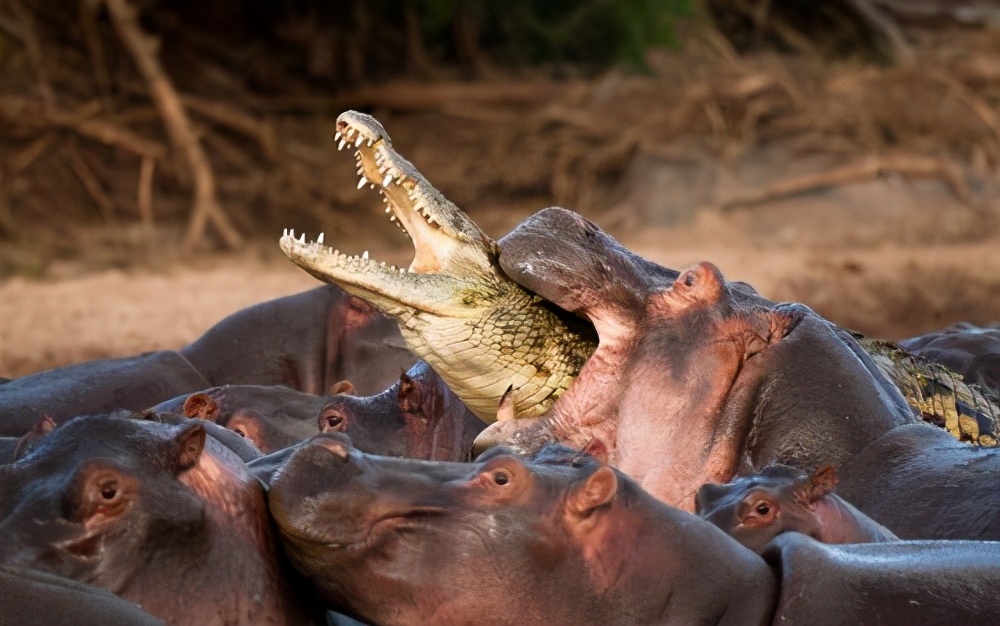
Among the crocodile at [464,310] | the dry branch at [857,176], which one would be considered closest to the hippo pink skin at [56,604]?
the crocodile at [464,310]

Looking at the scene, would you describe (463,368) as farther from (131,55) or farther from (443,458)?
(131,55)

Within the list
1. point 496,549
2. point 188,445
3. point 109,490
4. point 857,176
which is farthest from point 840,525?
point 857,176

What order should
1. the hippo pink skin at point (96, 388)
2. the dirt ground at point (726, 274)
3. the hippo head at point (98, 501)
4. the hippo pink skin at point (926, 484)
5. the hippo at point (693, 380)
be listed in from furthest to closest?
the dirt ground at point (726, 274) < the hippo pink skin at point (96, 388) < the hippo at point (693, 380) < the hippo pink skin at point (926, 484) < the hippo head at point (98, 501)

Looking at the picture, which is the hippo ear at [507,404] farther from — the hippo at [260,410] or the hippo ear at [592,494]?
the hippo ear at [592,494]

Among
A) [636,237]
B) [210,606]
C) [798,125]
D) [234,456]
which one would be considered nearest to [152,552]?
[210,606]

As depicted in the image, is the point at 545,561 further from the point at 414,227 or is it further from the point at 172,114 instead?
the point at 172,114

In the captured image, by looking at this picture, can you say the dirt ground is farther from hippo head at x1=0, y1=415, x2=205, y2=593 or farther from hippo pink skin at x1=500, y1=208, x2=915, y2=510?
hippo head at x1=0, y1=415, x2=205, y2=593

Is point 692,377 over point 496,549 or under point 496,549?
over
